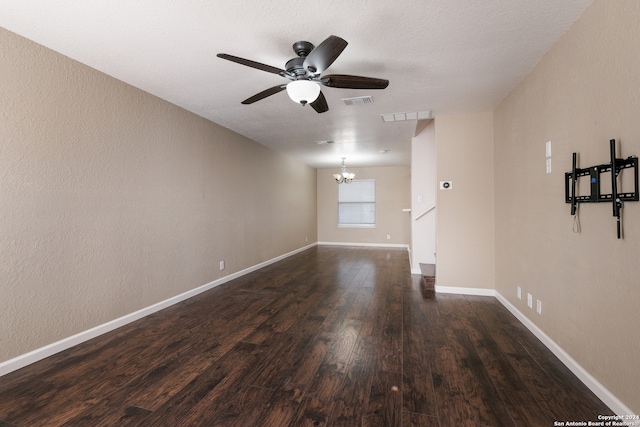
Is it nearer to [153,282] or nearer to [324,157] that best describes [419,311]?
[153,282]

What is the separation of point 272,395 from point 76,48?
9.99ft

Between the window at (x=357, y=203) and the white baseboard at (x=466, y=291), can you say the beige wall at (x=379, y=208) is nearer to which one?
the window at (x=357, y=203)

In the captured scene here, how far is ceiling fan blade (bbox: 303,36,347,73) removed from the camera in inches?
68.6

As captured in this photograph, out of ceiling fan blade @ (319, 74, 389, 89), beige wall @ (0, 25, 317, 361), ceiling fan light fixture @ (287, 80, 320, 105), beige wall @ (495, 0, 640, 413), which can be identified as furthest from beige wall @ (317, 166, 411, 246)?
ceiling fan light fixture @ (287, 80, 320, 105)

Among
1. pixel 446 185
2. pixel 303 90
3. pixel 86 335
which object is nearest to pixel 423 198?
pixel 446 185

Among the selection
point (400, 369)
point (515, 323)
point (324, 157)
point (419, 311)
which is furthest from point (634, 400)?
point (324, 157)

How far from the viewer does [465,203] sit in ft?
12.7

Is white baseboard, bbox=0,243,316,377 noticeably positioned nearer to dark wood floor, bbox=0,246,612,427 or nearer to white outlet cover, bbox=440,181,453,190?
dark wood floor, bbox=0,246,612,427

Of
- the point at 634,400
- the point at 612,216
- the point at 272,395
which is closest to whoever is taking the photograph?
the point at 634,400

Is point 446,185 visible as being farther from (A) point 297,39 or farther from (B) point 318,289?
(A) point 297,39

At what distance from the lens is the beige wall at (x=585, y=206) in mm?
1533

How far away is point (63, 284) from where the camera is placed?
2.42 meters

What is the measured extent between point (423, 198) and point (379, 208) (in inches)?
143

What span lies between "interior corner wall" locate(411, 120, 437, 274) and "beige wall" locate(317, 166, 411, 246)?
3.22 m
